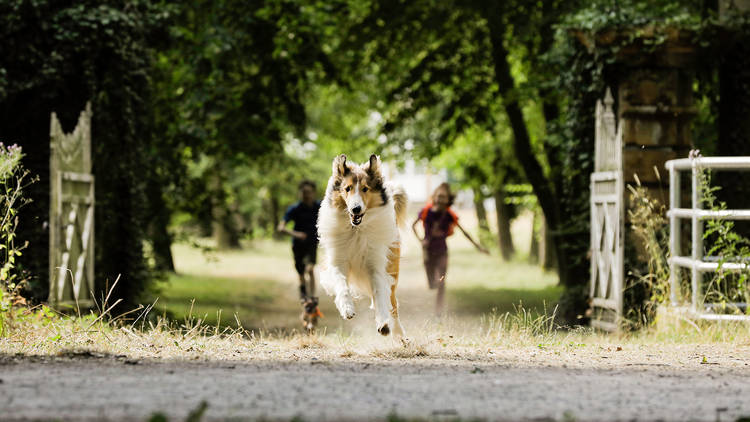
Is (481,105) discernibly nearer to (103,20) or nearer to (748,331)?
(103,20)

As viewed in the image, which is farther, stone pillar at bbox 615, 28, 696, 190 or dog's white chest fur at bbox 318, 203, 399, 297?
stone pillar at bbox 615, 28, 696, 190

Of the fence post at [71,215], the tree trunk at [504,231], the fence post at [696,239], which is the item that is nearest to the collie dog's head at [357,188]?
the fence post at [696,239]

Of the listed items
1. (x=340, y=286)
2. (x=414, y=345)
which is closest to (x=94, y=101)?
(x=340, y=286)

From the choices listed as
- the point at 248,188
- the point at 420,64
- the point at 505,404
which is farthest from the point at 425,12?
the point at 248,188

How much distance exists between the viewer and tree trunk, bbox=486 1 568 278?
18297 mm

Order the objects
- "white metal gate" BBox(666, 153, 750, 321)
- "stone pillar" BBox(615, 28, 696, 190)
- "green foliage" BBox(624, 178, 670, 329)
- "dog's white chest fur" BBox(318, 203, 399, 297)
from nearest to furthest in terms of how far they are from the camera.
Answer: "dog's white chest fur" BBox(318, 203, 399, 297)
"white metal gate" BBox(666, 153, 750, 321)
"green foliage" BBox(624, 178, 670, 329)
"stone pillar" BBox(615, 28, 696, 190)

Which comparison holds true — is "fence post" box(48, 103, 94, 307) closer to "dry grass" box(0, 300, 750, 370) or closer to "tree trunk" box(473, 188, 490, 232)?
"dry grass" box(0, 300, 750, 370)

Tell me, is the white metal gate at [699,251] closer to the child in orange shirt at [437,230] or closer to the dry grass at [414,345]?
the dry grass at [414,345]

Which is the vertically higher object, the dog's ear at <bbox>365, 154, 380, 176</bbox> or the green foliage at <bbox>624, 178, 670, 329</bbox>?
the dog's ear at <bbox>365, 154, 380, 176</bbox>

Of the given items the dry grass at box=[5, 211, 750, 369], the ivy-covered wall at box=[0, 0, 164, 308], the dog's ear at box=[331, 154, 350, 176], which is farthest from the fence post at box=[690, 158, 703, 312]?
the ivy-covered wall at box=[0, 0, 164, 308]

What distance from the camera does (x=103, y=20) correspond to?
1306 cm

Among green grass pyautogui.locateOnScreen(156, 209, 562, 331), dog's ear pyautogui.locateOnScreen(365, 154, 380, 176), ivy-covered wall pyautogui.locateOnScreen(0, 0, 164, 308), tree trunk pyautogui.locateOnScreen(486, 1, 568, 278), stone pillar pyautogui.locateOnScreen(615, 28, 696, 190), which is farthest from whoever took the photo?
tree trunk pyautogui.locateOnScreen(486, 1, 568, 278)

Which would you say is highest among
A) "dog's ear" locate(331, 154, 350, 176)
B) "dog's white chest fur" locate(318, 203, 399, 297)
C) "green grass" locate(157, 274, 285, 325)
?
"dog's ear" locate(331, 154, 350, 176)

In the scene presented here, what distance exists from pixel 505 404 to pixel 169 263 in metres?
13.4
